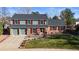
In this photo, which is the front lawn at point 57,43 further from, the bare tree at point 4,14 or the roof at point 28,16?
the bare tree at point 4,14

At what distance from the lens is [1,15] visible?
4.22 metres

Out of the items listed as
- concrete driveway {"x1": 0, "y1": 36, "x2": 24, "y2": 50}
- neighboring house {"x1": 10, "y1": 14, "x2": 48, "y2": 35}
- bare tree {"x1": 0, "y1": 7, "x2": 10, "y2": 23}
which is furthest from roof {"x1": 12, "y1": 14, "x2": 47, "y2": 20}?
concrete driveway {"x1": 0, "y1": 36, "x2": 24, "y2": 50}

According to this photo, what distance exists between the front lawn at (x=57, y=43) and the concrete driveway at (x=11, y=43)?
0.11 meters

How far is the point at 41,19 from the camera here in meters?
4.19

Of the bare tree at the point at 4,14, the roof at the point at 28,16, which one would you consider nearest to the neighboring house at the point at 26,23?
the roof at the point at 28,16

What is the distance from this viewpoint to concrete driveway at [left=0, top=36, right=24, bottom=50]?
13.7 feet

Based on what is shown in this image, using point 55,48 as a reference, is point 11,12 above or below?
above

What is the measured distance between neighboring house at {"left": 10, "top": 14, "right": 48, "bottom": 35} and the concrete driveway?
0.27 feet

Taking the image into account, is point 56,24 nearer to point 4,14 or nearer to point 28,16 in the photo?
point 28,16

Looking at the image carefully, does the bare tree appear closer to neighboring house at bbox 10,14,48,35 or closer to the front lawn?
neighboring house at bbox 10,14,48,35
